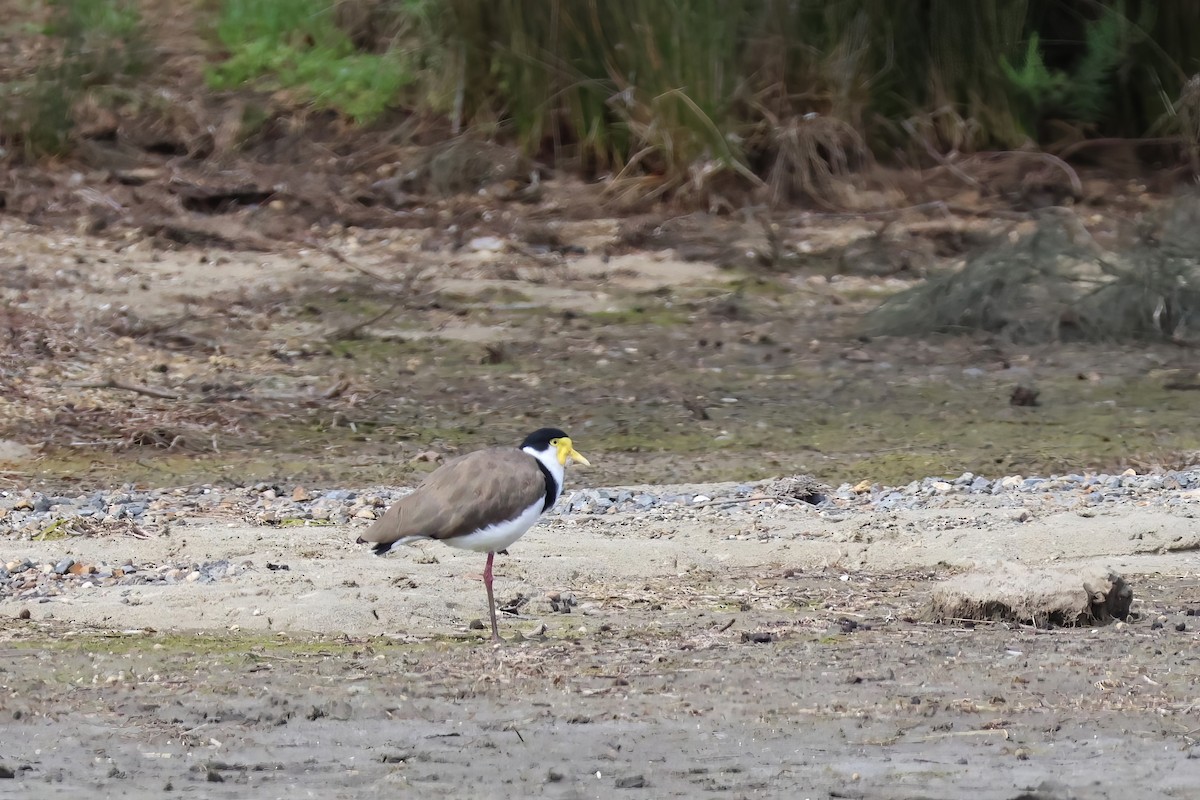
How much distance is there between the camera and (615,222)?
14.9 metres

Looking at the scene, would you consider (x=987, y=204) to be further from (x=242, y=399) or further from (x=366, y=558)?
(x=366, y=558)

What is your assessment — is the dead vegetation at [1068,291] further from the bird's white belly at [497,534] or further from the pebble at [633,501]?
the bird's white belly at [497,534]

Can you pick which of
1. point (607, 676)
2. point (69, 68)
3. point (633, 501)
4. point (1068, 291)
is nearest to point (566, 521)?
point (633, 501)

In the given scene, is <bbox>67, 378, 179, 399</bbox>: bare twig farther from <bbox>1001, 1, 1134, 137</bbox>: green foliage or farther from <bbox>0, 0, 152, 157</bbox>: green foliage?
<bbox>1001, 1, 1134, 137</bbox>: green foliage

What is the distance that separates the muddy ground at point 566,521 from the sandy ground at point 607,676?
17 mm

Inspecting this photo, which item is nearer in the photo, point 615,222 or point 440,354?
point 440,354

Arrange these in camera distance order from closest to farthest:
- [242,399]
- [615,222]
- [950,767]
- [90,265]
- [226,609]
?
1. [950,767]
2. [226,609]
3. [242,399]
4. [90,265]
5. [615,222]

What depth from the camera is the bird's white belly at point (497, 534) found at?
6.06 metres

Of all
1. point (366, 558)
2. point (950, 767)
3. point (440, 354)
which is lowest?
point (440, 354)

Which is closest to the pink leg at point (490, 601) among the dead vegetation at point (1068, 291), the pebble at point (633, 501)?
the pebble at point (633, 501)

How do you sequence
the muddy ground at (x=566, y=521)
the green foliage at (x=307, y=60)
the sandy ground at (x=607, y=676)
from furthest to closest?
the green foliage at (x=307, y=60)
the muddy ground at (x=566, y=521)
the sandy ground at (x=607, y=676)

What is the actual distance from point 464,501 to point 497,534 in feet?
0.49

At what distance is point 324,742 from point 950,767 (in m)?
1.50

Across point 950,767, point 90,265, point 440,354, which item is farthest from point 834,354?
point 950,767
